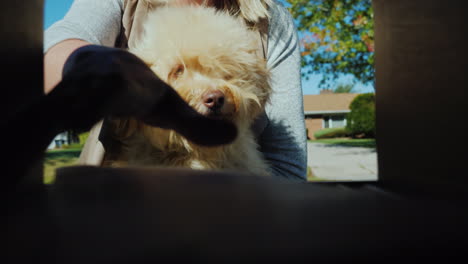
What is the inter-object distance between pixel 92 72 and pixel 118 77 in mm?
25

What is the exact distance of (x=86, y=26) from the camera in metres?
1.27

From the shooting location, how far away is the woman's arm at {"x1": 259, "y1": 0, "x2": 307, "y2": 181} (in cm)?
176

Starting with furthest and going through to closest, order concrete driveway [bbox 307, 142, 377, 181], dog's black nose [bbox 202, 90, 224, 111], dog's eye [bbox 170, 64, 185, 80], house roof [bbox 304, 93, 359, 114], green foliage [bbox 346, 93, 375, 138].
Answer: house roof [bbox 304, 93, 359, 114] < green foliage [bbox 346, 93, 375, 138] < concrete driveway [bbox 307, 142, 377, 181] < dog's eye [bbox 170, 64, 185, 80] < dog's black nose [bbox 202, 90, 224, 111]

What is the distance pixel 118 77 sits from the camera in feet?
1.15

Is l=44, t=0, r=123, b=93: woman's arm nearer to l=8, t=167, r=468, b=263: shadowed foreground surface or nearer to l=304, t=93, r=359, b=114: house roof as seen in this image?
l=8, t=167, r=468, b=263: shadowed foreground surface

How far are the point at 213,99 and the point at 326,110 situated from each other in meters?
23.0

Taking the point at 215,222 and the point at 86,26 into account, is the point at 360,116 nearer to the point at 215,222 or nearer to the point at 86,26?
the point at 86,26

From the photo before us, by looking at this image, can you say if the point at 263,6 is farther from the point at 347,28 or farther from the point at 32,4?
the point at 347,28

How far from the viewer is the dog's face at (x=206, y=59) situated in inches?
46.1

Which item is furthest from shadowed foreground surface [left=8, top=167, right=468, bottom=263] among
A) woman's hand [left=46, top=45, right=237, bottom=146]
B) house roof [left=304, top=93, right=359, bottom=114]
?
house roof [left=304, top=93, right=359, bottom=114]

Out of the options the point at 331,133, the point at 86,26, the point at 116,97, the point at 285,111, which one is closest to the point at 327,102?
the point at 331,133

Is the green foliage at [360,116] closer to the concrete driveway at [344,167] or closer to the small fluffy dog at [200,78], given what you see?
the concrete driveway at [344,167]

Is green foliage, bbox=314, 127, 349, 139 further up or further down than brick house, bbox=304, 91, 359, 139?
further down

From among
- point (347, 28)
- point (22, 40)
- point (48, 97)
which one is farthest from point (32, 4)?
point (347, 28)
